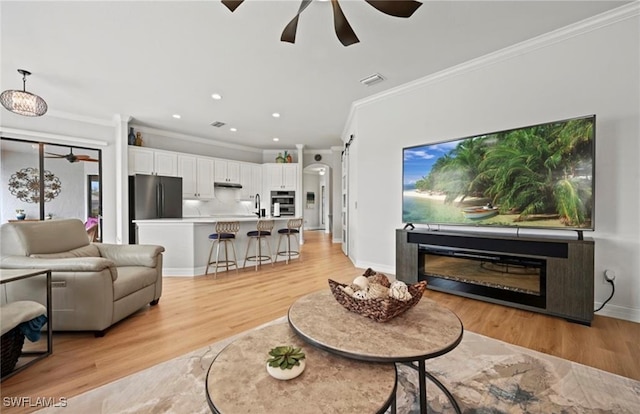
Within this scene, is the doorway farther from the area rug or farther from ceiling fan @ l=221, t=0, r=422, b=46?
the area rug

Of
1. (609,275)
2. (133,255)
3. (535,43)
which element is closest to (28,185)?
(133,255)

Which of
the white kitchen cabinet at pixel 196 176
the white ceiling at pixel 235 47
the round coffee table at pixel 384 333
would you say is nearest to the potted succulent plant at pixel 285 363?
the round coffee table at pixel 384 333

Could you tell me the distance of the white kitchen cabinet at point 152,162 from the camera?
5.57 metres

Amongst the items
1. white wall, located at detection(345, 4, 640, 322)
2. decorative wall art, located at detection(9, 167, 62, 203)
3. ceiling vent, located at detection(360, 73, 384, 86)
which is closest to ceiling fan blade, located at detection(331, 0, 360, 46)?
ceiling vent, located at detection(360, 73, 384, 86)

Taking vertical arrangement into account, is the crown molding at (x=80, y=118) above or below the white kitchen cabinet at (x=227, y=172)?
above

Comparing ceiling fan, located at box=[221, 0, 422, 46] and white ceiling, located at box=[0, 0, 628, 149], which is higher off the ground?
white ceiling, located at box=[0, 0, 628, 149]

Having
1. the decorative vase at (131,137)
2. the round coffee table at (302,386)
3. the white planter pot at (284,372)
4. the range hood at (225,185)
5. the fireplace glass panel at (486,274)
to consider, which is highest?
the decorative vase at (131,137)

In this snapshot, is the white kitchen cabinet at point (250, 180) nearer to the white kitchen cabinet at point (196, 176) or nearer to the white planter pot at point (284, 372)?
the white kitchen cabinet at point (196, 176)

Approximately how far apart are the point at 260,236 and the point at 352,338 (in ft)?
12.7

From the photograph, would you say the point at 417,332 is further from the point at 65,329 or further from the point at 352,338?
the point at 65,329

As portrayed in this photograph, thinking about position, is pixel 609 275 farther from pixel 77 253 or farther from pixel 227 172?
pixel 227 172

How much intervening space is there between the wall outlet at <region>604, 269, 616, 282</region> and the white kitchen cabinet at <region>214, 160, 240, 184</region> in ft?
23.7

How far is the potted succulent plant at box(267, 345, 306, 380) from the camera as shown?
96 cm

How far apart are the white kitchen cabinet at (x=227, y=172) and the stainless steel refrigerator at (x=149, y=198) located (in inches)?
52.8
